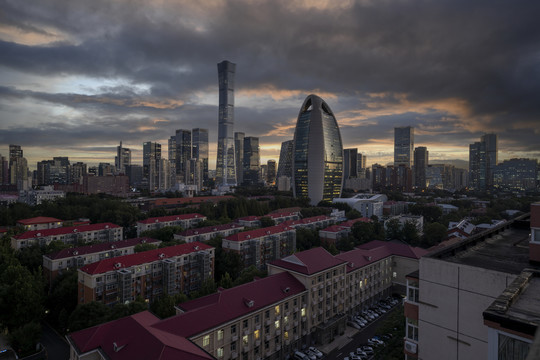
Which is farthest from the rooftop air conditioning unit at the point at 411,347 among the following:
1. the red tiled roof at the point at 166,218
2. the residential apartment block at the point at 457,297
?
the red tiled roof at the point at 166,218

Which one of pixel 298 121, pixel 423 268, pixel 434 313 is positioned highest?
pixel 298 121

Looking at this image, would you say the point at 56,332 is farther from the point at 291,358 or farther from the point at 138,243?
the point at 291,358

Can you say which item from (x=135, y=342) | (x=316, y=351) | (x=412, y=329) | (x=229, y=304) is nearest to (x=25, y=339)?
(x=135, y=342)

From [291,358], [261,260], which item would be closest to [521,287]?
[291,358]

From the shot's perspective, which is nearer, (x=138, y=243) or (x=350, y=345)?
(x=350, y=345)

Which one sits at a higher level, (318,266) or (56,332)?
(318,266)

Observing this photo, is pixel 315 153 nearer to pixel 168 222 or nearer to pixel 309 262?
pixel 168 222
